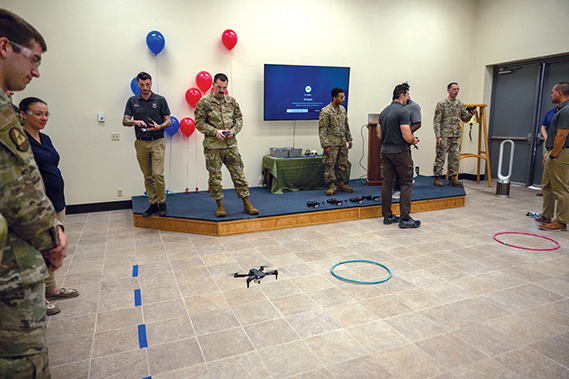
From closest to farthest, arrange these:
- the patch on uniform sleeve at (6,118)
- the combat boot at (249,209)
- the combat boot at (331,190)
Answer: the patch on uniform sleeve at (6,118)
the combat boot at (249,209)
the combat boot at (331,190)

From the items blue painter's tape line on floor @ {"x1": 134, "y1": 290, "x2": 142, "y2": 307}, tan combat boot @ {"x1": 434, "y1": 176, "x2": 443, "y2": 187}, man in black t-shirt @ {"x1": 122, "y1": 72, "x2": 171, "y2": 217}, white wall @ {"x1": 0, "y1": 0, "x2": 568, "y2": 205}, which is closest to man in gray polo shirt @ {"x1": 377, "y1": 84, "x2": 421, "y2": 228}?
tan combat boot @ {"x1": 434, "y1": 176, "x2": 443, "y2": 187}

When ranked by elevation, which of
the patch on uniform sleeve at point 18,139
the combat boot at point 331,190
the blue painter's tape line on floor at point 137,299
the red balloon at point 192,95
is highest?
the red balloon at point 192,95

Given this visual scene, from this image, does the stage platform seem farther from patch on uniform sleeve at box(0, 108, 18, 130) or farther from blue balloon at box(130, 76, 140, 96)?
patch on uniform sleeve at box(0, 108, 18, 130)

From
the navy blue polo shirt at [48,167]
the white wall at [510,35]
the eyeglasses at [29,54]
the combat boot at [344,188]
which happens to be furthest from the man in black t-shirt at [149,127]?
the white wall at [510,35]

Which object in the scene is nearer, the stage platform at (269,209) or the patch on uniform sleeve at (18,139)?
the patch on uniform sleeve at (18,139)

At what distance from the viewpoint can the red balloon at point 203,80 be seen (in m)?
5.68

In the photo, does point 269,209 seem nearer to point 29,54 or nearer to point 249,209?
point 249,209

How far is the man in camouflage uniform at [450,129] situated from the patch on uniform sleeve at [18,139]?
620 centimetres

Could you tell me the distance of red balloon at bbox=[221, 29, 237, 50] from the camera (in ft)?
18.9

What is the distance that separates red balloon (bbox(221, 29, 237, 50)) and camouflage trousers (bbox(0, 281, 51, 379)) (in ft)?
17.3

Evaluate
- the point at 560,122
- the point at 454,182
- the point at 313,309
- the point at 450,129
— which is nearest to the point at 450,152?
the point at 450,129

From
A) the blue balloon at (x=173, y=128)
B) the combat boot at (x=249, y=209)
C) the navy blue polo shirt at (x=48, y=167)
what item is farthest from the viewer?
the blue balloon at (x=173, y=128)

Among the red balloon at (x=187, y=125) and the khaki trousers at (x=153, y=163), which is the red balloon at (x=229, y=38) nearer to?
the red balloon at (x=187, y=125)

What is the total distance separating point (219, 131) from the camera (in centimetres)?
426
